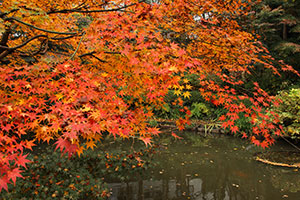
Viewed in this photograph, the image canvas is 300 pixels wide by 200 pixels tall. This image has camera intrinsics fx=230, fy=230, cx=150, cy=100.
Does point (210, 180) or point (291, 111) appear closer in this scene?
point (210, 180)

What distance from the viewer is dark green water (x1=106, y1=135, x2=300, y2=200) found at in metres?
4.86

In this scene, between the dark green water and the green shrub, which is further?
the green shrub

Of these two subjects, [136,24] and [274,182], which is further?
[274,182]

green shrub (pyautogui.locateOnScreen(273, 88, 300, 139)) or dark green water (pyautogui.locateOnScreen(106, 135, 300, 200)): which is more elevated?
green shrub (pyautogui.locateOnScreen(273, 88, 300, 139))

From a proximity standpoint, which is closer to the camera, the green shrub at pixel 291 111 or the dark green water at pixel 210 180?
the dark green water at pixel 210 180

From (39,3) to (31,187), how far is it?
3308 mm

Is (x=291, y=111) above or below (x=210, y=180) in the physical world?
above

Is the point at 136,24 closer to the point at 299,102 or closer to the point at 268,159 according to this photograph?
the point at 268,159

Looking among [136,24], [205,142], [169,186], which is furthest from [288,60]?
[136,24]

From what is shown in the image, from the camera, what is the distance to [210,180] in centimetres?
557

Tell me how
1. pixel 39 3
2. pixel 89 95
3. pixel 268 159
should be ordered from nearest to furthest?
pixel 89 95 → pixel 39 3 → pixel 268 159

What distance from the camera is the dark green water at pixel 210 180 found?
4.86 m

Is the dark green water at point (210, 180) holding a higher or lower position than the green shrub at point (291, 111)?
lower

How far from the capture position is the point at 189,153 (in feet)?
25.0
